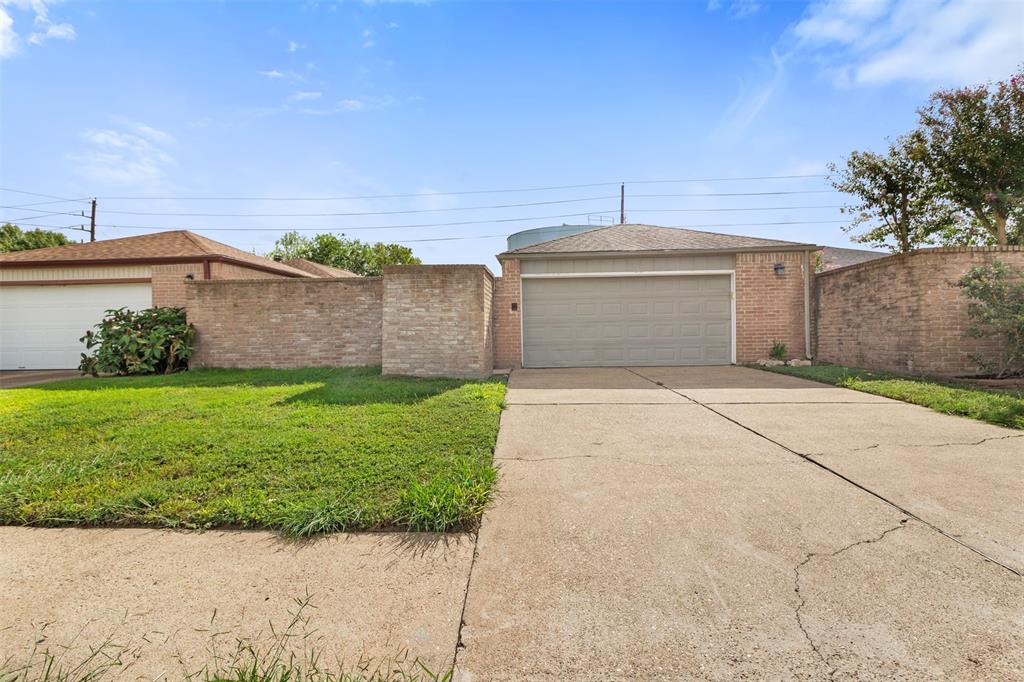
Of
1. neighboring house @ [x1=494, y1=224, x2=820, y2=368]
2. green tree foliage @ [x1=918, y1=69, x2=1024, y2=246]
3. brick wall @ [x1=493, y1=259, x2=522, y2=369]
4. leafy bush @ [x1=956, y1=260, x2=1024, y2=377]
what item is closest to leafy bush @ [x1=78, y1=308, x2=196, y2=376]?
brick wall @ [x1=493, y1=259, x2=522, y2=369]

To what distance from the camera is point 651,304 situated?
10.0 m

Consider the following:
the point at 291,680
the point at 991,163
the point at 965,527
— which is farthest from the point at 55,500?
the point at 991,163

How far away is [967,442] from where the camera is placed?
4.01 meters

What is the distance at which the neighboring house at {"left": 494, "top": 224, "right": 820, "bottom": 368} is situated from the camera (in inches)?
389

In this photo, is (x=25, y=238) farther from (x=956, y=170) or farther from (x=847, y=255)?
(x=847, y=255)

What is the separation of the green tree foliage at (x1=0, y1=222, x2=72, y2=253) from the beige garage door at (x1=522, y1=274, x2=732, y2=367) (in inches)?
1468

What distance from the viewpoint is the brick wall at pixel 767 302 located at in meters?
9.87

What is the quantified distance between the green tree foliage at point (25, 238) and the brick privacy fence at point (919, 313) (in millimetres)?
42808

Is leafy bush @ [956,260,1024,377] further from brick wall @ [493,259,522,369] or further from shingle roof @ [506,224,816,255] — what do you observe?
brick wall @ [493,259,522,369]

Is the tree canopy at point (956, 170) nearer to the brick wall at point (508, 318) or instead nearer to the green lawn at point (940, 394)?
the green lawn at point (940, 394)

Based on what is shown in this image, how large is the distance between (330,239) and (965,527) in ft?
117

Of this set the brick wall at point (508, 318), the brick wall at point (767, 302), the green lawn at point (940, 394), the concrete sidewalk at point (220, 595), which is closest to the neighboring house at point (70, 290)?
the brick wall at point (508, 318)

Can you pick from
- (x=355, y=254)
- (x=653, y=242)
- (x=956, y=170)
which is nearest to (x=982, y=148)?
(x=956, y=170)

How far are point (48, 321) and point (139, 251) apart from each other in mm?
2798
